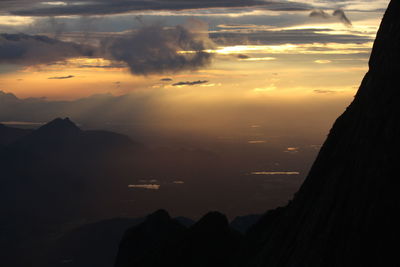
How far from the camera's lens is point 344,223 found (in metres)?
43.0

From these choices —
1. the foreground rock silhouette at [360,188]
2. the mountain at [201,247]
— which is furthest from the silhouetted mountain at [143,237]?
the foreground rock silhouette at [360,188]

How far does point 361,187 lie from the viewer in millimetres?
42531

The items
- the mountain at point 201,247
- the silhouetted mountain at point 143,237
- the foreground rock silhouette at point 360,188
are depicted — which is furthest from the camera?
the silhouetted mountain at point 143,237

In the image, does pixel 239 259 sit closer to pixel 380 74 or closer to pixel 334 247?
pixel 334 247

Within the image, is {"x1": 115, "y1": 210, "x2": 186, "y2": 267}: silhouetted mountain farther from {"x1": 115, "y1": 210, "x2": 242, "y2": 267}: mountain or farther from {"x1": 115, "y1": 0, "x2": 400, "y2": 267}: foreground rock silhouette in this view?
{"x1": 115, "y1": 0, "x2": 400, "y2": 267}: foreground rock silhouette

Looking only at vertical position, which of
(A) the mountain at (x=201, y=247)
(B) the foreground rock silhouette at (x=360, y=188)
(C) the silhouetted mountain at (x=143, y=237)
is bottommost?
(C) the silhouetted mountain at (x=143, y=237)

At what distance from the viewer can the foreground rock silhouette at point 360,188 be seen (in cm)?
3934

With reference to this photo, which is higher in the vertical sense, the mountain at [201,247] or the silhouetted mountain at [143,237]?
the mountain at [201,247]

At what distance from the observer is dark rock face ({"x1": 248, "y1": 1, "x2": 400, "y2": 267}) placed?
39375mm

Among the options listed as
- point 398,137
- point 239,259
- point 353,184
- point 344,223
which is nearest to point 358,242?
point 344,223

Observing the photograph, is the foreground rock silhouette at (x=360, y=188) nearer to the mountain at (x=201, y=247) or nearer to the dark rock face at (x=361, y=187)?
the dark rock face at (x=361, y=187)

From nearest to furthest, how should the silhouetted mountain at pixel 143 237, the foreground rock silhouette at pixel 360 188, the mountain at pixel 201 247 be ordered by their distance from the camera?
the foreground rock silhouette at pixel 360 188 < the mountain at pixel 201 247 < the silhouetted mountain at pixel 143 237

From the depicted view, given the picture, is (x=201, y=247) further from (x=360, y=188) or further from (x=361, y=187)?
(x=361, y=187)

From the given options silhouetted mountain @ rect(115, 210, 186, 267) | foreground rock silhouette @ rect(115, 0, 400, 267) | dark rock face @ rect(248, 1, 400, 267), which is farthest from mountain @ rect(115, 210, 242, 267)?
silhouetted mountain @ rect(115, 210, 186, 267)
